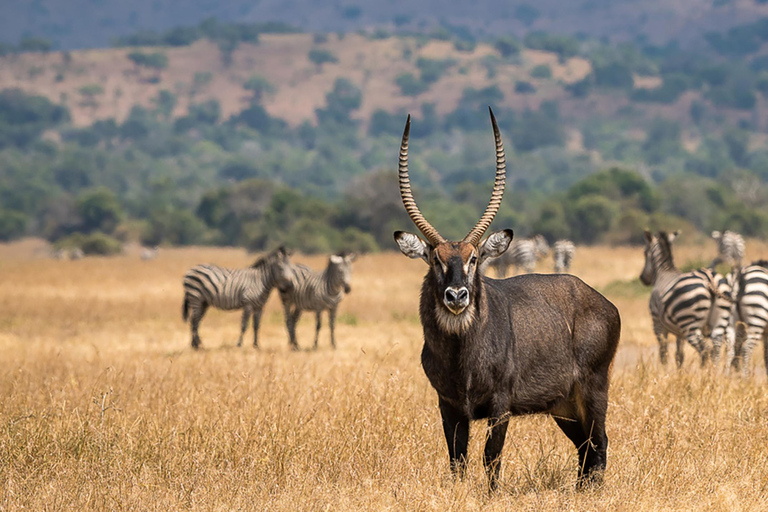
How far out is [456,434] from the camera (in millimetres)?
6000

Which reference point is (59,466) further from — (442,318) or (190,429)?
(442,318)

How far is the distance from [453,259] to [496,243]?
52 centimetres

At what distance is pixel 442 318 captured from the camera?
231 inches

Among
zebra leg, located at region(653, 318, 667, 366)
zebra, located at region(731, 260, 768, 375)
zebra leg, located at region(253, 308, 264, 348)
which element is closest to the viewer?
zebra, located at region(731, 260, 768, 375)

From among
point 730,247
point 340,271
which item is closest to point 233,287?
point 340,271

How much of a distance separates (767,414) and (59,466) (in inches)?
209

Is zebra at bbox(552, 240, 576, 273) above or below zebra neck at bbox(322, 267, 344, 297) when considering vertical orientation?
above

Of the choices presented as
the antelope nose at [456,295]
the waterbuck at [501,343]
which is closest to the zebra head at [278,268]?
the waterbuck at [501,343]

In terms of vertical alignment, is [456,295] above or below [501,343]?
above

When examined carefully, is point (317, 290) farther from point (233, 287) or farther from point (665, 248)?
point (665, 248)

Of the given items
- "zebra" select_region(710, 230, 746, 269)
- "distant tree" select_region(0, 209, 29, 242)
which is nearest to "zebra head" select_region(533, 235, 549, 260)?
"zebra" select_region(710, 230, 746, 269)

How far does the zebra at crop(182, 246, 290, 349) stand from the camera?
53.3ft

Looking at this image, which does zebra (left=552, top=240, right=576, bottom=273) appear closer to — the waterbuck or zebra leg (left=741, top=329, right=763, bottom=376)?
zebra leg (left=741, top=329, right=763, bottom=376)

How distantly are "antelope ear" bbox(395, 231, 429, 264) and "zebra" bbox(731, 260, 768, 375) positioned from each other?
19.3 ft
